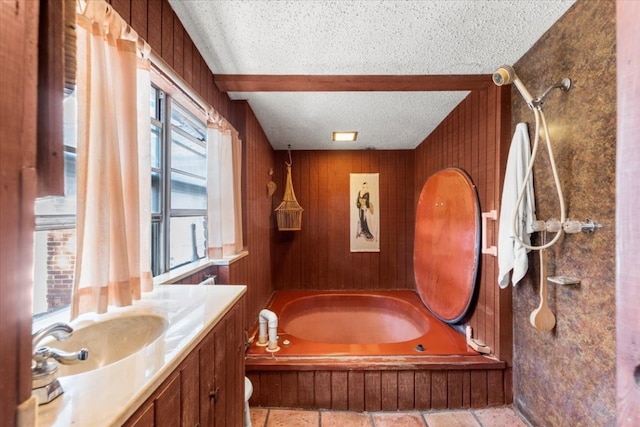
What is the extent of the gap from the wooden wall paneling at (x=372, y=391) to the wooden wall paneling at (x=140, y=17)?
2287mm

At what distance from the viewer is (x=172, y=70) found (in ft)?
4.07

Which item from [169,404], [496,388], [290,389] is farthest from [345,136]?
[169,404]

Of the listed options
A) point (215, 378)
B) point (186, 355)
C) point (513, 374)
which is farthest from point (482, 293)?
point (186, 355)

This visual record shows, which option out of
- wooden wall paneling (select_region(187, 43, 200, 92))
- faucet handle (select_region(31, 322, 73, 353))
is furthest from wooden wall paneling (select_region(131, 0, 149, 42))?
faucet handle (select_region(31, 322, 73, 353))

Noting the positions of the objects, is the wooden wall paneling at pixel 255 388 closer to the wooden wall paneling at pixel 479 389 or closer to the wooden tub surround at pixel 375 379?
the wooden tub surround at pixel 375 379

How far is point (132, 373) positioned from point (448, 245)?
2322 mm

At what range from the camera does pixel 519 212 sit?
1470mm

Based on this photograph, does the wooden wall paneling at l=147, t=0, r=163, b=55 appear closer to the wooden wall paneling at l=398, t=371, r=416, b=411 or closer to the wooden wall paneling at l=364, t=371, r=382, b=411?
the wooden wall paneling at l=364, t=371, r=382, b=411

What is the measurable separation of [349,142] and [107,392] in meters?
3.07

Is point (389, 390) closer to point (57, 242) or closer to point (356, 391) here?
point (356, 391)

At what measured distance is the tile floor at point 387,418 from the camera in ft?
5.31

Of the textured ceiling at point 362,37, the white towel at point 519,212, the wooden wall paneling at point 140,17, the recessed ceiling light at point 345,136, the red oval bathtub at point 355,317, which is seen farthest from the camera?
the recessed ceiling light at point 345,136

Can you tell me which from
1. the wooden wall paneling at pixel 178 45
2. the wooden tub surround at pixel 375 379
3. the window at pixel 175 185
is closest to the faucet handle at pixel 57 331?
the window at pixel 175 185

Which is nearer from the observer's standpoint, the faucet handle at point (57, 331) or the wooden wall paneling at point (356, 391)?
the faucet handle at point (57, 331)
